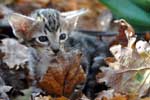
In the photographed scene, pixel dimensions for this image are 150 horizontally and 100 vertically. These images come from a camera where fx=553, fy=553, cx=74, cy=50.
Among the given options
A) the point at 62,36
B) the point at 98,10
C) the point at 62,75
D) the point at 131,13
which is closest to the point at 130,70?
the point at 62,75

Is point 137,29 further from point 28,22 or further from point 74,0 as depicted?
point 74,0

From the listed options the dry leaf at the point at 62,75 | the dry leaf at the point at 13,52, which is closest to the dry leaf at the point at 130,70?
the dry leaf at the point at 62,75

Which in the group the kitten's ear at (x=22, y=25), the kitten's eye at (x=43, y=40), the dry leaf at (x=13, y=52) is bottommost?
the dry leaf at (x=13, y=52)

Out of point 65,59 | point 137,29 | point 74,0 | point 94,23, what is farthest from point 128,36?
point 74,0

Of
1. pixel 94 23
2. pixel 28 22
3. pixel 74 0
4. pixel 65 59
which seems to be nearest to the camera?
pixel 65 59

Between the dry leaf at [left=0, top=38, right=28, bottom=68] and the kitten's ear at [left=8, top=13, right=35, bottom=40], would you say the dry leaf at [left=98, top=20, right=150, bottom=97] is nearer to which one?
the dry leaf at [left=0, top=38, right=28, bottom=68]

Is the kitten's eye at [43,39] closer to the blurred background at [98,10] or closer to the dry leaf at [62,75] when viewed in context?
the blurred background at [98,10]

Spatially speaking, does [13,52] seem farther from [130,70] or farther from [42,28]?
[130,70]
